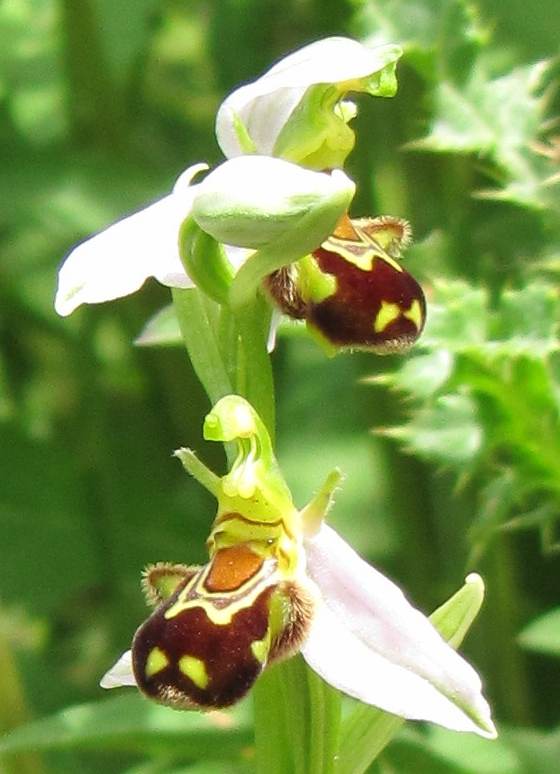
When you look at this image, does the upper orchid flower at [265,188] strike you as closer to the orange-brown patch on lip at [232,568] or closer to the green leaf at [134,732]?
the orange-brown patch on lip at [232,568]

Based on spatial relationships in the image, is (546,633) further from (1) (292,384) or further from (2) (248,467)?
(1) (292,384)

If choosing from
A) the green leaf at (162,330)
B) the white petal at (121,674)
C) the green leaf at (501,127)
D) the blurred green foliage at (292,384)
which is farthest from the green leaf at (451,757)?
the green leaf at (501,127)

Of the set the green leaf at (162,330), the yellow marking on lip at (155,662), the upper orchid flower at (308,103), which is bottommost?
the green leaf at (162,330)

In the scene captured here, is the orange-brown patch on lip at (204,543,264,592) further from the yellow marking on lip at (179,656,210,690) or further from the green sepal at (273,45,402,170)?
the green sepal at (273,45,402,170)

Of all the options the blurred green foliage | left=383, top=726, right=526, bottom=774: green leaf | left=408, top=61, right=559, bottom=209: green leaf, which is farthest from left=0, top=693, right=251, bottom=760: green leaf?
left=408, top=61, right=559, bottom=209: green leaf

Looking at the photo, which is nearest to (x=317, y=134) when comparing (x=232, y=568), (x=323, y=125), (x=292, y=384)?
(x=323, y=125)

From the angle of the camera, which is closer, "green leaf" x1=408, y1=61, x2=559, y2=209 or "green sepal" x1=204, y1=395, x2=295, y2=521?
"green sepal" x1=204, y1=395, x2=295, y2=521
